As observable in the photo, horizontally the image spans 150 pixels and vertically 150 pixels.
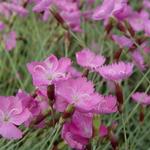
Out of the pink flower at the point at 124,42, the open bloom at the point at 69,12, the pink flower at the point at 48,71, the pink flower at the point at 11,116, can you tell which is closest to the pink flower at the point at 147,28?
the pink flower at the point at 124,42

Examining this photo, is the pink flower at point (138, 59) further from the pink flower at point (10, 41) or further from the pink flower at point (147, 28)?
the pink flower at point (10, 41)

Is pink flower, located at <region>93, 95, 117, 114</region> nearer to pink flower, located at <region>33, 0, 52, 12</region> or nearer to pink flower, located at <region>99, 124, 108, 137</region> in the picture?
pink flower, located at <region>99, 124, 108, 137</region>

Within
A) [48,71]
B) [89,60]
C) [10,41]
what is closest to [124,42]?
[89,60]

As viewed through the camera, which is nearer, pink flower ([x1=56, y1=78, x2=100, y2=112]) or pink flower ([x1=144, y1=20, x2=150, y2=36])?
pink flower ([x1=56, y1=78, x2=100, y2=112])

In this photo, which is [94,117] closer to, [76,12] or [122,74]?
[122,74]

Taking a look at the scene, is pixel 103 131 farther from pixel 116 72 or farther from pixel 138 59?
pixel 138 59

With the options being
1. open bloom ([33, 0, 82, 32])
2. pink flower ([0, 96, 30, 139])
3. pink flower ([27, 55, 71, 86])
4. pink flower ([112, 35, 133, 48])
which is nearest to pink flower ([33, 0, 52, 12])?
open bloom ([33, 0, 82, 32])
